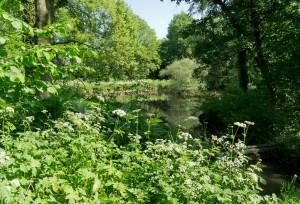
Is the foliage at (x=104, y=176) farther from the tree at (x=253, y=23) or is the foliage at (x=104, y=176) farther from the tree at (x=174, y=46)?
the tree at (x=174, y=46)

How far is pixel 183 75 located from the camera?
37.7 m

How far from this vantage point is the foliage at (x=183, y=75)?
37.4 metres

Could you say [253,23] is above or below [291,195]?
above

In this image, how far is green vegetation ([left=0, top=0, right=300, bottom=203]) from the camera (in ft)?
9.86

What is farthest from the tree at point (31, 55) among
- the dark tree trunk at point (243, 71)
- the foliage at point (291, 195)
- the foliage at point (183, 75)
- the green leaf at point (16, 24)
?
the foliage at point (183, 75)

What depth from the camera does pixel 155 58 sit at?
52.5 metres

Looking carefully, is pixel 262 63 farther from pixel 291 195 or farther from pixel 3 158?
pixel 3 158

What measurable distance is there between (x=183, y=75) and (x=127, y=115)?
3417cm

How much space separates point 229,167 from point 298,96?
8.32 metres

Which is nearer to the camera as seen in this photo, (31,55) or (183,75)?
(31,55)

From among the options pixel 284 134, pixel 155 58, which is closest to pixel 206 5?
pixel 284 134

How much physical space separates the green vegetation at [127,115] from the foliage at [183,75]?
41.8ft

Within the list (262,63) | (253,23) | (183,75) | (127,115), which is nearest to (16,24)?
(127,115)

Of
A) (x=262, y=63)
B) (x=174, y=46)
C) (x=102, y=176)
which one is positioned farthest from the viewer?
(x=174, y=46)
